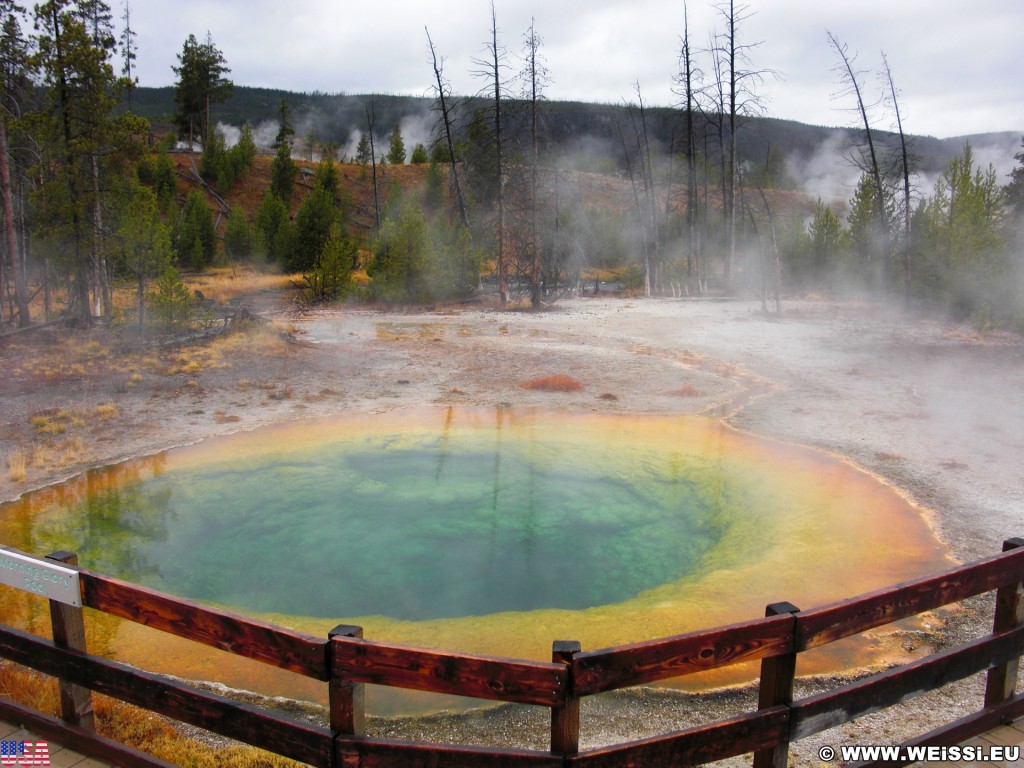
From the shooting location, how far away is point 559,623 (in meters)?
5.77

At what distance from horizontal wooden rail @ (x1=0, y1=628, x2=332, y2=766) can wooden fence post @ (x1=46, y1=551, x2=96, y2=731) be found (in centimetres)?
5

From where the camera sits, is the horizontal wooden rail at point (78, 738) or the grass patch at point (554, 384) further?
the grass patch at point (554, 384)

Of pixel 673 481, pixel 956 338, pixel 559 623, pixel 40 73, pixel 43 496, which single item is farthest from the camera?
pixel 956 338

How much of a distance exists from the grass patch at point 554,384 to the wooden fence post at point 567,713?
10.8 m

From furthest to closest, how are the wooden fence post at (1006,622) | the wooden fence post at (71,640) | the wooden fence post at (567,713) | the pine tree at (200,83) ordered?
the pine tree at (200,83) → the wooden fence post at (1006,622) → the wooden fence post at (71,640) → the wooden fence post at (567,713)

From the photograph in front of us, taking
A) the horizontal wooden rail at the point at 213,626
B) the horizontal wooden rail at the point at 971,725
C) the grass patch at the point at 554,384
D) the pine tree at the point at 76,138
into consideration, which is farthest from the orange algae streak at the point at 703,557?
the pine tree at the point at 76,138

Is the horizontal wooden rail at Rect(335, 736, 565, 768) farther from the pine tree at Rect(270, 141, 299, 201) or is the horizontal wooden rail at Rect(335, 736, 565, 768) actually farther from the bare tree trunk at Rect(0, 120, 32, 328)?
the pine tree at Rect(270, 141, 299, 201)

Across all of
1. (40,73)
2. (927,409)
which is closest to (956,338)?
(927,409)

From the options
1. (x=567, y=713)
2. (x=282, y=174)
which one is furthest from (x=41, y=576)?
(x=282, y=174)

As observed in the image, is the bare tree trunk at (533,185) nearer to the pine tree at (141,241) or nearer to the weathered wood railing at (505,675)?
the pine tree at (141,241)

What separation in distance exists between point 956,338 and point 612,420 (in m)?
11.4

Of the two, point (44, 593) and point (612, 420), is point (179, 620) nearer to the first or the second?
point (44, 593)

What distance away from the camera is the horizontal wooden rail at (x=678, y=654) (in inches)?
94.3

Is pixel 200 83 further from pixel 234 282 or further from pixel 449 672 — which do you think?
pixel 449 672
